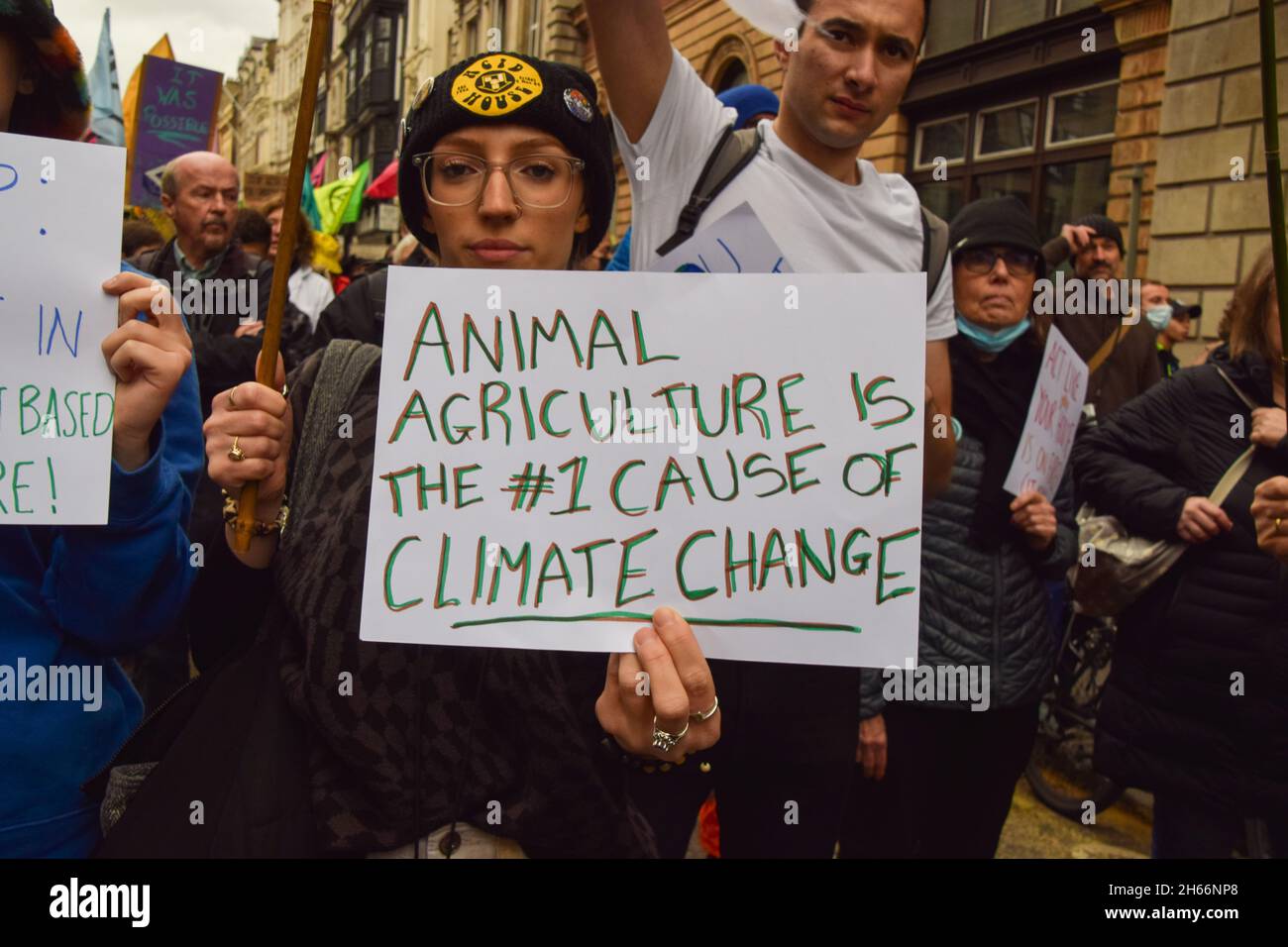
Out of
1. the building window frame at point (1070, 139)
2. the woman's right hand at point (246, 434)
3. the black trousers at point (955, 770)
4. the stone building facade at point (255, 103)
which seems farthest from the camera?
the stone building facade at point (255, 103)

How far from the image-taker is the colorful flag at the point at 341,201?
1259 centimetres

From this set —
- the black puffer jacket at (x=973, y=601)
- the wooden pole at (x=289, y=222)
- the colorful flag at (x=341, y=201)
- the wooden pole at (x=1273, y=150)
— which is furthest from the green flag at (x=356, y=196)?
the wooden pole at (x=1273, y=150)

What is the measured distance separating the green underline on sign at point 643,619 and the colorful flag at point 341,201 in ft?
39.9

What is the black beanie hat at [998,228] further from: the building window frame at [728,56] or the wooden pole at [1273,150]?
the building window frame at [728,56]

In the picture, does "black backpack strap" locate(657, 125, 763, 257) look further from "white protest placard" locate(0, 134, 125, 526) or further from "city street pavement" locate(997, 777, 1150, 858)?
"city street pavement" locate(997, 777, 1150, 858)

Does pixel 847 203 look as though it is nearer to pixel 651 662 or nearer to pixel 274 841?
pixel 651 662

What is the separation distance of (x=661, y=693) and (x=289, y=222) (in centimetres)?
78

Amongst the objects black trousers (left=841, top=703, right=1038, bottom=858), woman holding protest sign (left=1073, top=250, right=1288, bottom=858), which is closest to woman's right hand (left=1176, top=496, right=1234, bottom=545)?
woman holding protest sign (left=1073, top=250, right=1288, bottom=858)

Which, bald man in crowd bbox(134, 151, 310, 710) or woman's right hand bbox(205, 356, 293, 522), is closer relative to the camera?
woman's right hand bbox(205, 356, 293, 522)

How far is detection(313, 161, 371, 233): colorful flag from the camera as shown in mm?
12586

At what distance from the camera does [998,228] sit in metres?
2.76

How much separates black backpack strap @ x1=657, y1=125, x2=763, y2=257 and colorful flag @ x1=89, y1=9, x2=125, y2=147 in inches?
260

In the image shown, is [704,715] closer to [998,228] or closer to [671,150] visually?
[671,150]

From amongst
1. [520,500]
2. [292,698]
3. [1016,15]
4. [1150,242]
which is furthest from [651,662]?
[1016,15]
